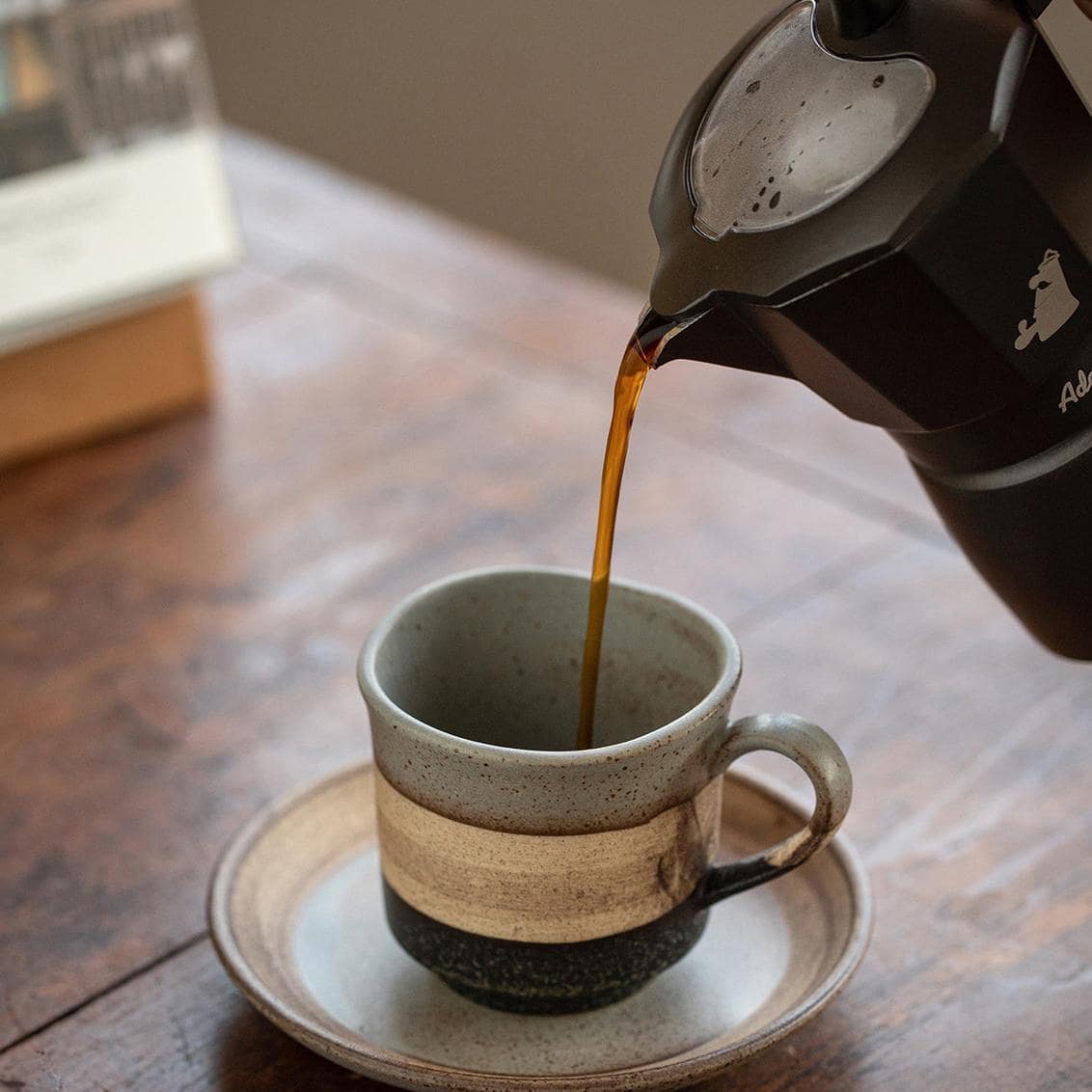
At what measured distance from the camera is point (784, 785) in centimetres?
63

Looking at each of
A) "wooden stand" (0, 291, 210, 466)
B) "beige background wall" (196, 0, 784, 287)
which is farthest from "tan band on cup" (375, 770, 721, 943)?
"beige background wall" (196, 0, 784, 287)

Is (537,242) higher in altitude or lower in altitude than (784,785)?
lower

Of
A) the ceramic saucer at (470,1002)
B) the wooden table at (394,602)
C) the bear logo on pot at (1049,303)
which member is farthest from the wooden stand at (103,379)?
the bear logo on pot at (1049,303)

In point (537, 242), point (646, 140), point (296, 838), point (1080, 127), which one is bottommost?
point (537, 242)

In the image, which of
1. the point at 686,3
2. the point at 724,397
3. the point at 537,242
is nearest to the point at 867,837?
the point at 724,397

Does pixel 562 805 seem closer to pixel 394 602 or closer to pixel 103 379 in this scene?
pixel 394 602

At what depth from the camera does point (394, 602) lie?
80cm

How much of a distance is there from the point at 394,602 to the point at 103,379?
30cm

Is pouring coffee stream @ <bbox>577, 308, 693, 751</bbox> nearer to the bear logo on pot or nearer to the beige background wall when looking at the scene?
the bear logo on pot

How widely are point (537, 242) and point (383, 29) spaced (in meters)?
0.36

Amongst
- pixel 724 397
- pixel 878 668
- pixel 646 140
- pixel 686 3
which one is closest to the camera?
pixel 878 668

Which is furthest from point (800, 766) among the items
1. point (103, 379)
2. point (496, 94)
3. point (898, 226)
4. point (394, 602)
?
point (496, 94)

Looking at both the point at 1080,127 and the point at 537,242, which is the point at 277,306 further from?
the point at 537,242

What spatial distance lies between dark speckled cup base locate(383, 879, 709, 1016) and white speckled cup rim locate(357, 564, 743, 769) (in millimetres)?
60
